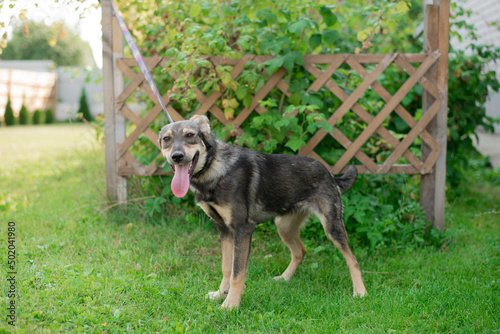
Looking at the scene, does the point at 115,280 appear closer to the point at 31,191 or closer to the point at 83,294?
the point at 83,294

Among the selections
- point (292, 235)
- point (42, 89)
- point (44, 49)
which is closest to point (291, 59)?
point (292, 235)

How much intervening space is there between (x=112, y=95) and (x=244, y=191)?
2.28 meters

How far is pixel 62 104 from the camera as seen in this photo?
24453mm

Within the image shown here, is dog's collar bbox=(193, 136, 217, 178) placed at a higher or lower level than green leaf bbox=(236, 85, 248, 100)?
lower

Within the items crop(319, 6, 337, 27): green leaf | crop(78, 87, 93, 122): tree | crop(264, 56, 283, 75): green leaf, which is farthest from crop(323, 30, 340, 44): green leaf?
crop(78, 87, 93, 122): tree

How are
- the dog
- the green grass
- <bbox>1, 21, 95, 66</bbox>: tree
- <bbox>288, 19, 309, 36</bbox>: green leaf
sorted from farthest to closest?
<bbox>1, 21, 95, 66</bbox>: tree → <bbox>288, 19, 309, 36</bbox>: green leaf → the dog → the green grass

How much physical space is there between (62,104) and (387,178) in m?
23.7

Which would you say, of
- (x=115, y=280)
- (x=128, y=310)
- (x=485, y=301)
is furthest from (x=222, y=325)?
(x=485, y=301)

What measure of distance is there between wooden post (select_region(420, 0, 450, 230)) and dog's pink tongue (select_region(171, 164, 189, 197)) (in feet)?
9.26

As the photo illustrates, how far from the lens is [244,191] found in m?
3.29

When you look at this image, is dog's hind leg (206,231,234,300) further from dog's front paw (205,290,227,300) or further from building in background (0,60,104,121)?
building in background (0,60,104,121)

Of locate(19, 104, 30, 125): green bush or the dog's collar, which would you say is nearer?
the dog's collar

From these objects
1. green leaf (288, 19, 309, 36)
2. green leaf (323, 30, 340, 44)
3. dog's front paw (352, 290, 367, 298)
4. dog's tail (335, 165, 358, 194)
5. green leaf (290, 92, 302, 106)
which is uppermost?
green leaf (288, 19, 309, 36)

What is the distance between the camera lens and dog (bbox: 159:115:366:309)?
3064 mm
